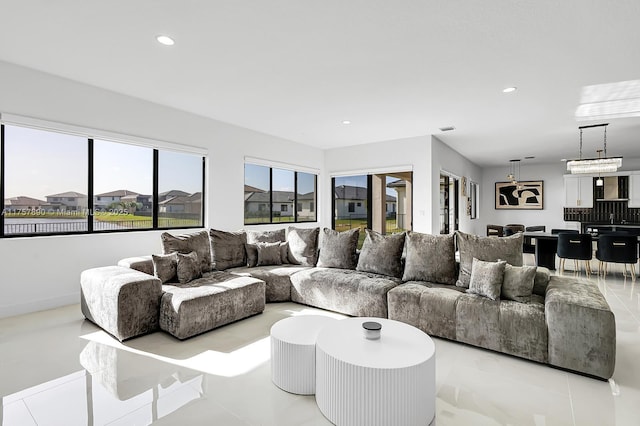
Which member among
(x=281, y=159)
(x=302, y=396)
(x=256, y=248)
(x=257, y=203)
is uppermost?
(x=281, y=159)

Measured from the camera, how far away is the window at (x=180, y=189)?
4930mm

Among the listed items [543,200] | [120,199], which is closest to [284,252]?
[120,199]

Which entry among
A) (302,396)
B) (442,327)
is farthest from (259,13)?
(442,327)

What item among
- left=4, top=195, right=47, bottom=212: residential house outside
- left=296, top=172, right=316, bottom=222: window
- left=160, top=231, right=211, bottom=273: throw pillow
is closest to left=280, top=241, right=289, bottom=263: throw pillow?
left=160, top=231, right=211, bottom=273: throw pillow

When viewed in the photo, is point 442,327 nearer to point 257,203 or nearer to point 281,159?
point 257,203

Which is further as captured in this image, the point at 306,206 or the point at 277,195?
the point at 306,206

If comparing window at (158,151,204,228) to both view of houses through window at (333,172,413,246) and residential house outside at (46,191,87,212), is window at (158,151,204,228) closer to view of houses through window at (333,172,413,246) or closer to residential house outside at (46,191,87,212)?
residential house outside at (46,191,87,212)

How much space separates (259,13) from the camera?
2.50 meters

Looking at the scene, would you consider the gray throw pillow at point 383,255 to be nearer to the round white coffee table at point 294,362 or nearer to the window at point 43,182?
the round white coffee table at point 294,362

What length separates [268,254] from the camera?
189 inches

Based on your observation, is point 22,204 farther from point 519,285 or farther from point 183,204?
point 519,285

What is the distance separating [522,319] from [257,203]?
4943 millimetres

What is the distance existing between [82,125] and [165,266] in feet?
6.98

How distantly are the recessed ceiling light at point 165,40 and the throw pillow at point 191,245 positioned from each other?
2.12 meters
